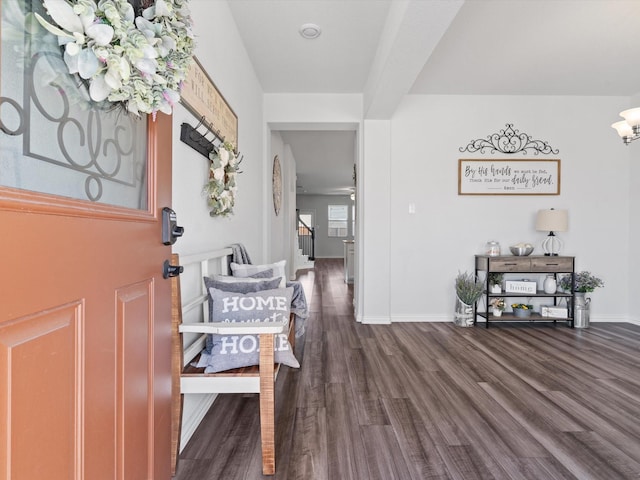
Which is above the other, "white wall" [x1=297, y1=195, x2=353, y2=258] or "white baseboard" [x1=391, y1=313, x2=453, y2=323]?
"white wall" [x1=297, y1=195, x2=353, y2=258]

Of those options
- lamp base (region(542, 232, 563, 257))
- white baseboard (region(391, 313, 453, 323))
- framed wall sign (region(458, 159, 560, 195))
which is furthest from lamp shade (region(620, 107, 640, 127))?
white baseboard (region(391, 313, 453, 323))

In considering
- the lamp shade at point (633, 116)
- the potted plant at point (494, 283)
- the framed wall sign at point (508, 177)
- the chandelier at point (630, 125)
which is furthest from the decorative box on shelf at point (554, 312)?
the lamp shade at point (633, 116)

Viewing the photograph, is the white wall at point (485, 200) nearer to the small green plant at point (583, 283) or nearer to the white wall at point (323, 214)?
the small green plant at point (583, 283)

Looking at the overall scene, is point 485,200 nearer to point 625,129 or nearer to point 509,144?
point 509,144

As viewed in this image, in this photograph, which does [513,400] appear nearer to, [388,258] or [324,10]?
[388,258]

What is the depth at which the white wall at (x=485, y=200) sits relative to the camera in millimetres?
3943

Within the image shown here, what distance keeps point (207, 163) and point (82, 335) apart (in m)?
1.46

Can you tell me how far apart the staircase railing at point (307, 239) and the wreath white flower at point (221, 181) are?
10106 millimetres

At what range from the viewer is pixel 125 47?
0.68 meters

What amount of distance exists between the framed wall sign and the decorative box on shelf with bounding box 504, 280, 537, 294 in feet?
3.40

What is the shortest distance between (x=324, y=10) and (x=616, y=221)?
13.2 ft

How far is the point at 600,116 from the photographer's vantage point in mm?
3938

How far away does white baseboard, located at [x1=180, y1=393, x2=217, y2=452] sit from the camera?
161 cm

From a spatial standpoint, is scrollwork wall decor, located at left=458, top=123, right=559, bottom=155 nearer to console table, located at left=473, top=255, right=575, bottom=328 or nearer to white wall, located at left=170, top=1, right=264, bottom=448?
console table, located at left=473, top=255, right=575, bottom=328
